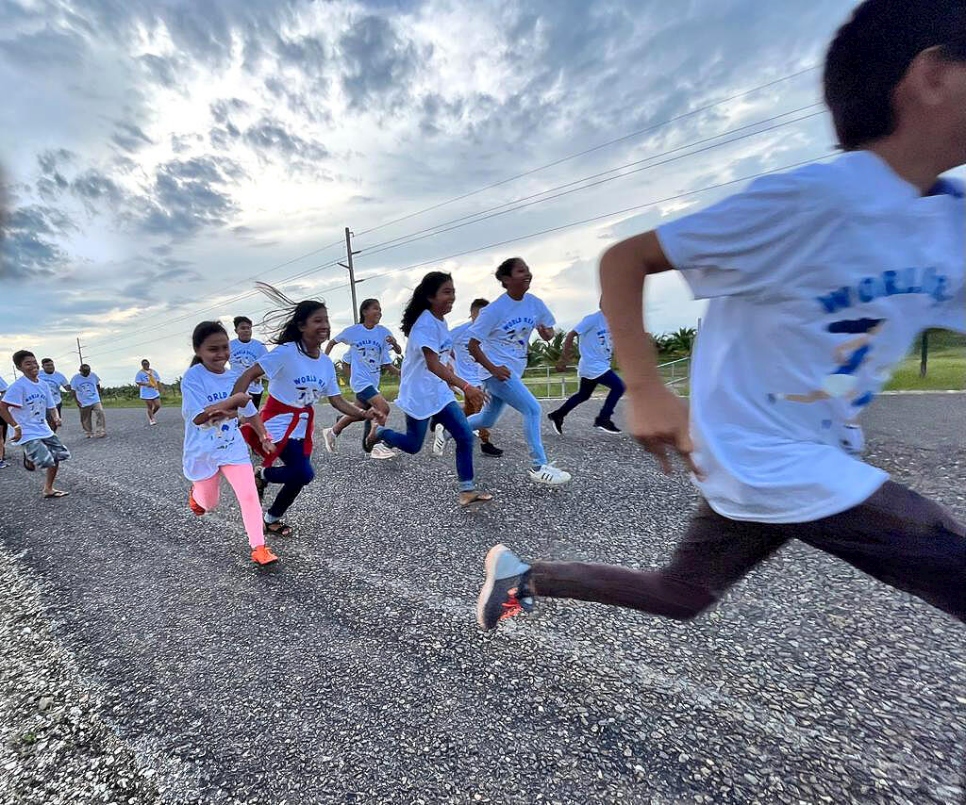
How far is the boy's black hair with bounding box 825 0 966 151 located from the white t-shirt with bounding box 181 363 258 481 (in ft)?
13.8

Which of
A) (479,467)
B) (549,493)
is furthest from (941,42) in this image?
(479,467)

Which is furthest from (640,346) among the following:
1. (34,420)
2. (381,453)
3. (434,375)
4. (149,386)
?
(149,386)

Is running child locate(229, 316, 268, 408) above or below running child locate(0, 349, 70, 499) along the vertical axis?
above

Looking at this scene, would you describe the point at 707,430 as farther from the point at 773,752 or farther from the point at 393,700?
the point at 393,700

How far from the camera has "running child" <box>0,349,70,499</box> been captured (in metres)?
7.27

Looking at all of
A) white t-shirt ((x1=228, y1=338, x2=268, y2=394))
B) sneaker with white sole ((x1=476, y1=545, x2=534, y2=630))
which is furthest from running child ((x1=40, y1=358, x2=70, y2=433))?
sneaker with white sole ((x1=476, y1=545, x2=534, y2=630))

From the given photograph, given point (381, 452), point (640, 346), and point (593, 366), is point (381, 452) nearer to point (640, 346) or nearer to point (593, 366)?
point (593, 366)

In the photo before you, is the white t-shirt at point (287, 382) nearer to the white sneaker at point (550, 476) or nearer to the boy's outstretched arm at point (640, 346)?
the white sneaker at point (550, 476)

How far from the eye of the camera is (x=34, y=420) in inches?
297

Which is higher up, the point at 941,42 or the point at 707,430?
the point at 941,42

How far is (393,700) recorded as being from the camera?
93.6 inches

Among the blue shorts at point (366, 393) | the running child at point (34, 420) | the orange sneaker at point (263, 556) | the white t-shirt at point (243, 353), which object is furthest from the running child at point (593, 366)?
the running child at point (34, 420)

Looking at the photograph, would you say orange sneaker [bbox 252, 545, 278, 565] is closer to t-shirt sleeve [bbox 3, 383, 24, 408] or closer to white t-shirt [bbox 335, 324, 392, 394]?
white t-shirt [bbox 335, 324, 392, 394]

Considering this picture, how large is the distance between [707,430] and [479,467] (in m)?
5.04
